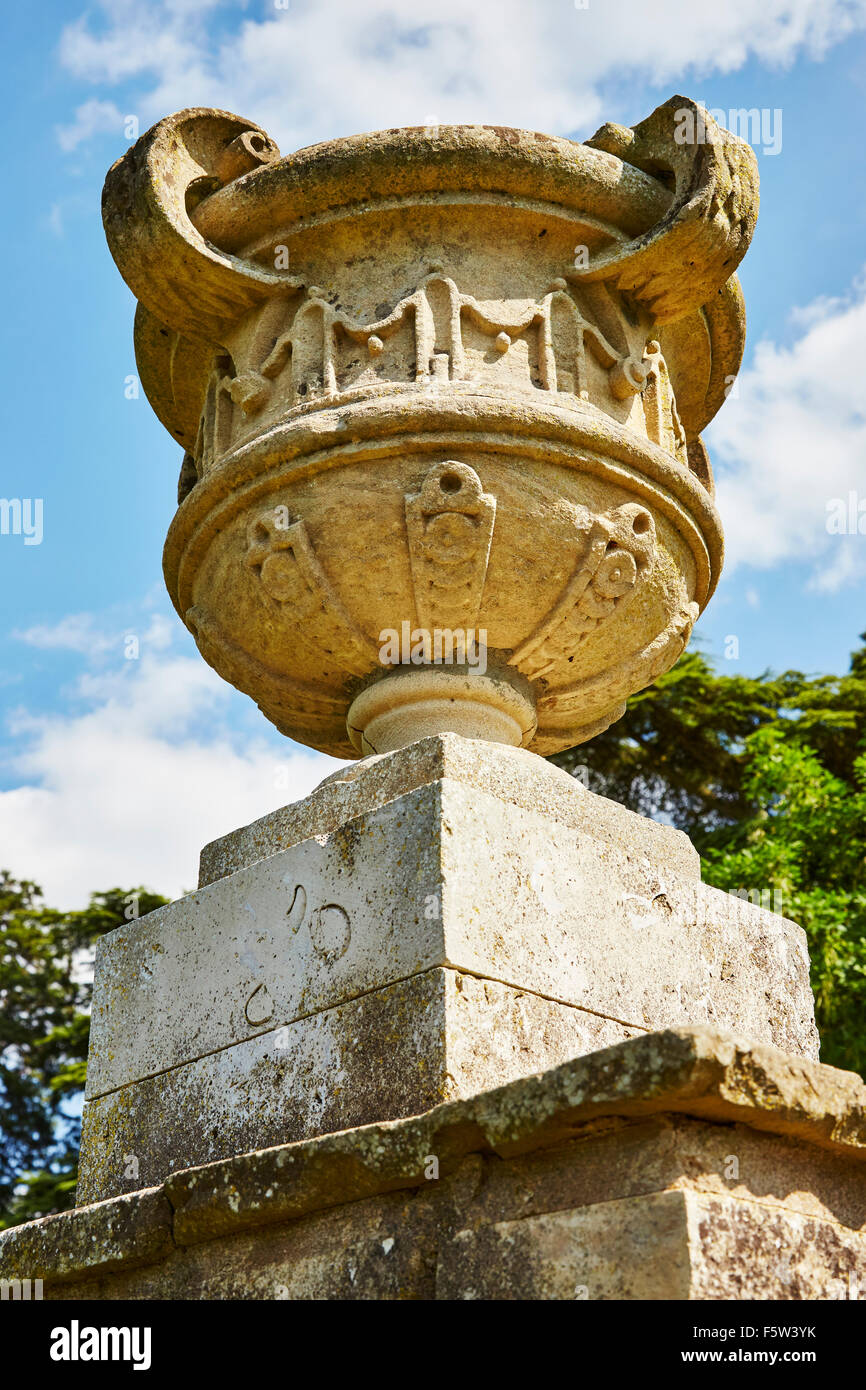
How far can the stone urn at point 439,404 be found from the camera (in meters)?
3.41

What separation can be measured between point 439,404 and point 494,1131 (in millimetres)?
1765

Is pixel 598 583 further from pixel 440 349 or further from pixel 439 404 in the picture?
pixel 440 349

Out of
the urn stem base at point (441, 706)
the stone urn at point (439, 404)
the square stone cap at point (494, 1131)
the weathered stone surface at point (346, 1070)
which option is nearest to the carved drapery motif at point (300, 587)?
the stone urn at point (439, 404)

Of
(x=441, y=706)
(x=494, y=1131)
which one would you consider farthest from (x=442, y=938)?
(x=441, y=706)

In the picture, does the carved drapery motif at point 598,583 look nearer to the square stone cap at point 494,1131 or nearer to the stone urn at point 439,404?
the stone urn at point 439,404

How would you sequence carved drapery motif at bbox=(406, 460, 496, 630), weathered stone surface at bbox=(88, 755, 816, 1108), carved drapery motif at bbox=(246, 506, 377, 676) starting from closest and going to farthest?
weathered stone surface at bbox=(88, 755, 816, 1108)
carved drapery motif at bbox=(406, 460, 496, 630)
carved drapery motif at bbox=(246, 506, 377, 676)

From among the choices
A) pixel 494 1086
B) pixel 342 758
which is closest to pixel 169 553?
pixel 342 758

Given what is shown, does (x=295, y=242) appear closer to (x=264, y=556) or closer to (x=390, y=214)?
(x=390, y=214)

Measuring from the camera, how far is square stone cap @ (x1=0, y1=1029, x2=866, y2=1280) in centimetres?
225

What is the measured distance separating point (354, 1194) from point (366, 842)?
779 millimetres

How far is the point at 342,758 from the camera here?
418 cm

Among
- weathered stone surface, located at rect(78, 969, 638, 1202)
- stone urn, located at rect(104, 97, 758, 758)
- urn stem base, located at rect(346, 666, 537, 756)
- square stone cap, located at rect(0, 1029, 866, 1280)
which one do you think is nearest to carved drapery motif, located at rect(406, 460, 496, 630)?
stone urn, located at rect(104, 97, 758, 758)

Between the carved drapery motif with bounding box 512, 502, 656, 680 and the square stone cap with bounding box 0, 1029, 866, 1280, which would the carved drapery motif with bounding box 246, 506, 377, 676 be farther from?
the square stone cap with bounding box 0, 1029, 866, 1280

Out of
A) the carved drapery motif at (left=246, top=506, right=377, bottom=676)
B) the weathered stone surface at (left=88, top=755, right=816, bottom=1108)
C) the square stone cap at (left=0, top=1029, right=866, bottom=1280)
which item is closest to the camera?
the square stone cap at (left=0, top=1029, right=866, bottom=1280)
